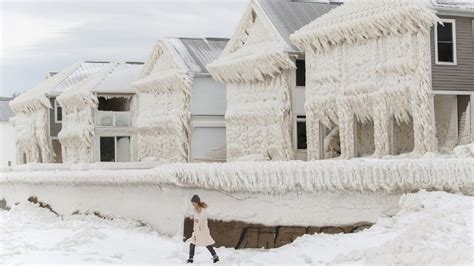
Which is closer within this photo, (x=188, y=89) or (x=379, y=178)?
(x=379, y=178)

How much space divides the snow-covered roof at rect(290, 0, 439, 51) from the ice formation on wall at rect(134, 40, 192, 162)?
8.62m

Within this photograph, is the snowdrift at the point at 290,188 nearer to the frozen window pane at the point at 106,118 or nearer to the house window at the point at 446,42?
the house window at the point at 446,42

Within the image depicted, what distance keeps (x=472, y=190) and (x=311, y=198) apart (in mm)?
3364

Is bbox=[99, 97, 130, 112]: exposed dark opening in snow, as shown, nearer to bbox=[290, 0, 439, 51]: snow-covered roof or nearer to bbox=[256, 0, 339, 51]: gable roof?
bbox=[256, 0, 339, 51]: gable roof

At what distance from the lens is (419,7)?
23.7m

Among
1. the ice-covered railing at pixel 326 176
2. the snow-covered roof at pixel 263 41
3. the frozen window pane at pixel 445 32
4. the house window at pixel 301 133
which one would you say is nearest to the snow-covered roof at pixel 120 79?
the snow-covered roof at pixel 263 41

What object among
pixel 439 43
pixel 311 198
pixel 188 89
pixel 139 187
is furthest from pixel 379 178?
pixel 188 89

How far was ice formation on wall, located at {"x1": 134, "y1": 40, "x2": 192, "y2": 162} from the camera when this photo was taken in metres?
36.0

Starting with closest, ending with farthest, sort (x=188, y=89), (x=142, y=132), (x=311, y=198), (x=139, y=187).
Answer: (x=311, y=198) < (x=139, y=187) < (x=188, y=89) < (x=142, y=132)

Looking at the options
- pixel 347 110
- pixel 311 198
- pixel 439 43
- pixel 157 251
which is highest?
pixel 439 43

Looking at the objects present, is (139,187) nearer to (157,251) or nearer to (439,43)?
(157,251)

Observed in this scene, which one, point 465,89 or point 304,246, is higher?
point 465,89

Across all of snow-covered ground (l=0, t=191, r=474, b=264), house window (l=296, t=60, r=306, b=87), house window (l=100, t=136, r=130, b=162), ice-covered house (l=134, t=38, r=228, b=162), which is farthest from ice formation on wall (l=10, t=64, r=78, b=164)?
snow-covered ground (l=0, t=191, r=474, b=264)

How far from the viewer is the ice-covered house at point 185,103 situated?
3600cm
